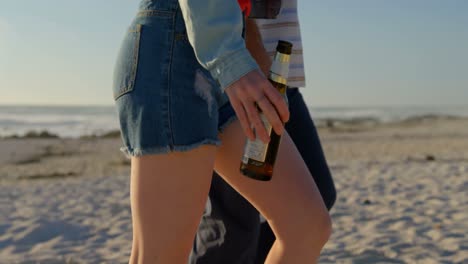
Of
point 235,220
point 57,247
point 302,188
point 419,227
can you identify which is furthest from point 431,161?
point 302,188

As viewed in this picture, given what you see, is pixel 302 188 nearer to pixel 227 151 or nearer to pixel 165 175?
pixel 227 151

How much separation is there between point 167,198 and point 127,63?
38 cm

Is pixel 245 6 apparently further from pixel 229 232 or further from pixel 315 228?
pixel 229 232

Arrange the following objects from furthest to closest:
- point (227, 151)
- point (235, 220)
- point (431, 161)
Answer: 1. point (431, 161)
2. point (235, 220)
3. point (227, 151)

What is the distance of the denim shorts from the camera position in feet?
5.04

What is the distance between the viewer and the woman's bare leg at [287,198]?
1657 mm

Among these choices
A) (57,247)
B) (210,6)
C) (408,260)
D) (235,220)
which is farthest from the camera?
(57,247)

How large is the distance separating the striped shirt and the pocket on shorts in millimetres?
772

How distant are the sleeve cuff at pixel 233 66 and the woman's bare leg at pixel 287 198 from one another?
0.27 meters

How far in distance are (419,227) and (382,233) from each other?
Answer: 41 centimetres

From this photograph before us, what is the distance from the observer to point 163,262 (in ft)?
5.19

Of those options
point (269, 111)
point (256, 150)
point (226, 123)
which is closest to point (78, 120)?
point (226, 123)

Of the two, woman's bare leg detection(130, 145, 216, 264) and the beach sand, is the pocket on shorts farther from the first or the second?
the beach sand

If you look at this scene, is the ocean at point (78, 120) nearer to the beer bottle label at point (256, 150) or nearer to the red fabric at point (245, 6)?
the red fabric at point (245, 6)
